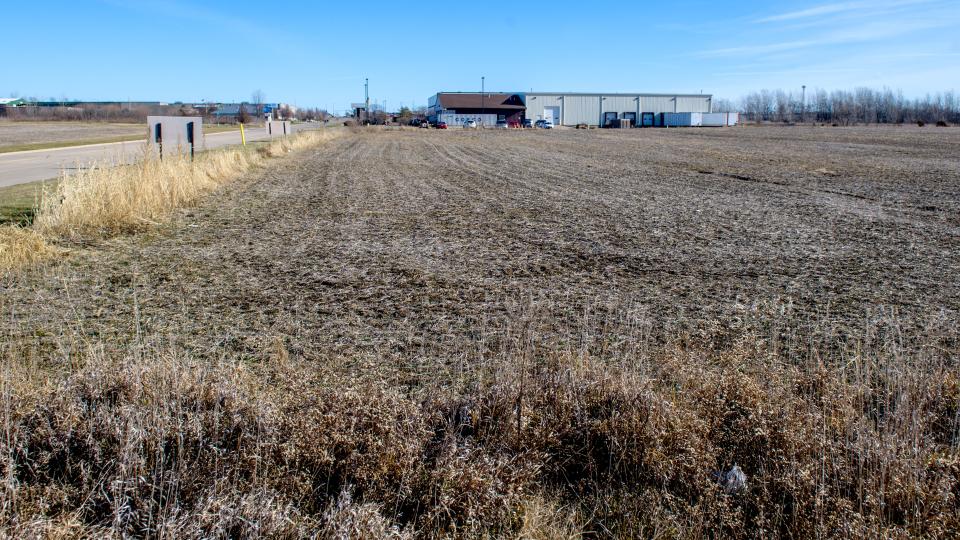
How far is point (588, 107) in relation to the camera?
4318 inches

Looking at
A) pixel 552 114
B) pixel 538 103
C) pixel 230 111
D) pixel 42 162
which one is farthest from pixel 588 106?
pixel 42 162

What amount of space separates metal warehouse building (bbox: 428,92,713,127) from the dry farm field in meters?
99.7

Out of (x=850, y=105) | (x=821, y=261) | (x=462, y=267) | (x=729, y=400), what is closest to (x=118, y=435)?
(x=729, y=400)

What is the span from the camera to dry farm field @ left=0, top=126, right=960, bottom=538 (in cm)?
323

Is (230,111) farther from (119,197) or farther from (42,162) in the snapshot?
(119,197)

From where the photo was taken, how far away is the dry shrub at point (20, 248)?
799cm

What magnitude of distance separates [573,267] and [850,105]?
565 feet

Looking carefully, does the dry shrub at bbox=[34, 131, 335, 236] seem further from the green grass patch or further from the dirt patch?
the dirt patch

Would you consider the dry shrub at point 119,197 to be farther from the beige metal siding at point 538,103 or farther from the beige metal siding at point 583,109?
the beige metal siding at point 583,109

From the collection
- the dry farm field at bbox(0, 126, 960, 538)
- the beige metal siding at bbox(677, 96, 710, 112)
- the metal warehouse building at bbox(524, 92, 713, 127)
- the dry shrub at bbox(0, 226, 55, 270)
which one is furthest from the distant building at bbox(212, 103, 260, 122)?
the dry farm field at bbox(0, 126, 960, 538)

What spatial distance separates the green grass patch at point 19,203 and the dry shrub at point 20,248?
1.03m

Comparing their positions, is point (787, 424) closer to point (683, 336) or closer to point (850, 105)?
point (683, 336)

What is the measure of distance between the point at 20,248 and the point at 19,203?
6.19 m

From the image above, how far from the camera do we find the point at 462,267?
27.7 feet
